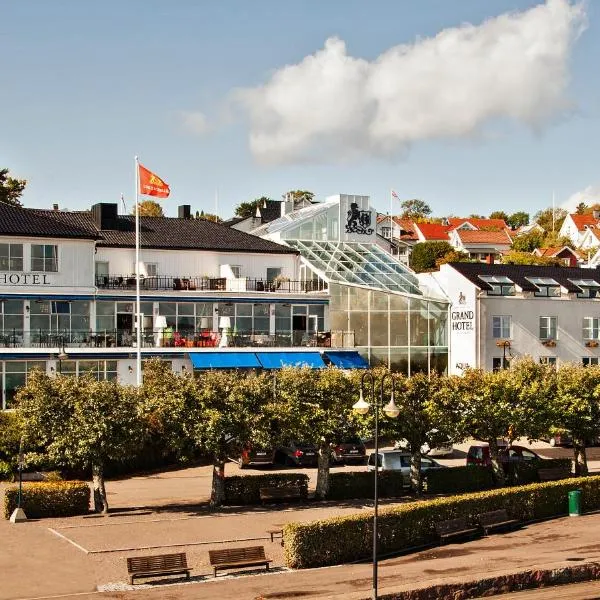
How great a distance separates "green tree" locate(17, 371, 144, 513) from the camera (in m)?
39.9

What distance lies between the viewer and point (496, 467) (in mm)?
47312

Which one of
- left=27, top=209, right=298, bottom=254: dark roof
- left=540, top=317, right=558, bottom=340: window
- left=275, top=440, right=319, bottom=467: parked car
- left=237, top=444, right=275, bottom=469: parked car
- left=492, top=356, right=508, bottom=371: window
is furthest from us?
left=540, top=317, right=558, bottom=340: window

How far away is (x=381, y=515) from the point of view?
1416 inches

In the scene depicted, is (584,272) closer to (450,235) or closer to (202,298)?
(202,298)

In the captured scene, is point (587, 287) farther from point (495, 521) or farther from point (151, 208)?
point (151, 208)

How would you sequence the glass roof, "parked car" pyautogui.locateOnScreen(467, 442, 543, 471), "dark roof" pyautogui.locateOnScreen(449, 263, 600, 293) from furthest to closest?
"dark roof" pyautogui.locateOnScreen(449, 263, 600, 293) < the glass roof < "parked car" pyautogui.locateOnScreen(467, 442, 543, 471)

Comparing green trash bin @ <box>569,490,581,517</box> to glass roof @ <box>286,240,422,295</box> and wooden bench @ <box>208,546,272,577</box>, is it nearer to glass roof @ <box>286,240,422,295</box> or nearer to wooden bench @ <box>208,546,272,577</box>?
wooden bench @ <box>208,546,272,577</box>

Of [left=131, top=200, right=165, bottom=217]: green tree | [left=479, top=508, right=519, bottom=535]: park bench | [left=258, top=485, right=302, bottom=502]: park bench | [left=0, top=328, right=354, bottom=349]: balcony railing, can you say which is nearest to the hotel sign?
[left=0, top=328, right=354, bottom=349]: balcony railing

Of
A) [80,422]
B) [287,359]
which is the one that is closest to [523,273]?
[287,359]

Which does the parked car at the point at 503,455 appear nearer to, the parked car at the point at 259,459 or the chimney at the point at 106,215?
the parked car at the point at 259,459

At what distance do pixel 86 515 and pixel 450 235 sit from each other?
350 feet

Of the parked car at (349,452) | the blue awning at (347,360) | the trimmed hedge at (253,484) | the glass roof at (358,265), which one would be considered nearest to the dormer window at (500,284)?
the glass roof at (358,265)

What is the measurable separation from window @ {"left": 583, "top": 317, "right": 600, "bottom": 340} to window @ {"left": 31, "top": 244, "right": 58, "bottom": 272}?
36350 mm

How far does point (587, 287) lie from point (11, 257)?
39.6m
